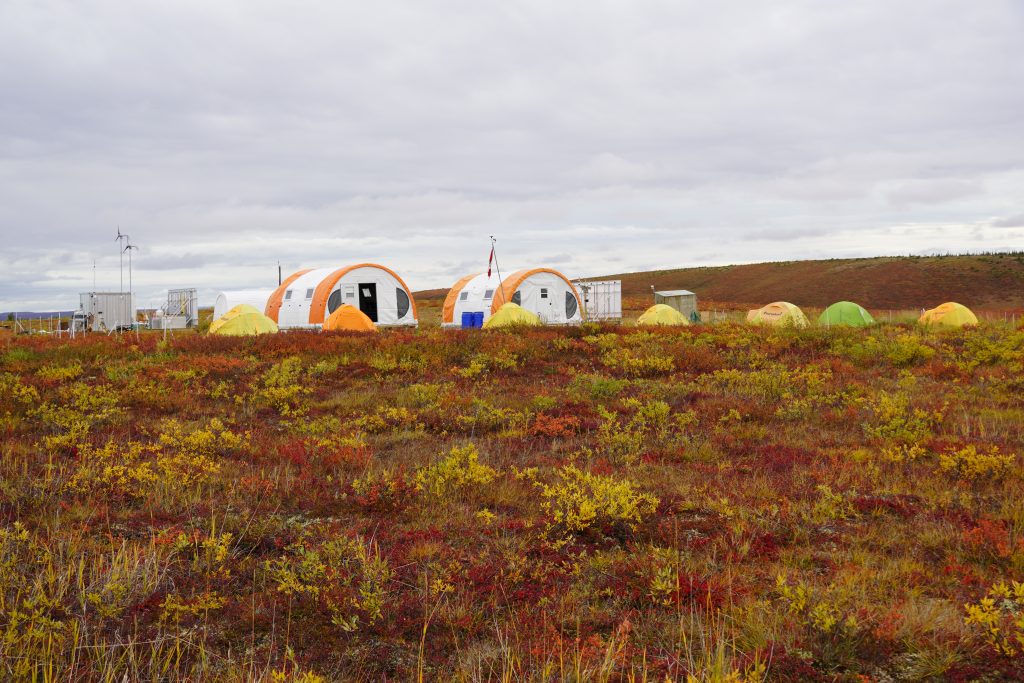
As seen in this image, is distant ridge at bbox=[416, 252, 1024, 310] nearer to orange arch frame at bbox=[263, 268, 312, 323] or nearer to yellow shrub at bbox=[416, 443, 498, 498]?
orange arch frame at bbox=[263, 268, 312, 323]

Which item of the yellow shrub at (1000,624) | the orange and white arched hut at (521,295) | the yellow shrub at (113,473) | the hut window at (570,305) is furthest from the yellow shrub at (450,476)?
the hut window at (570,305)

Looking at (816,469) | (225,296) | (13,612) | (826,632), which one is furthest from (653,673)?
(225,296)

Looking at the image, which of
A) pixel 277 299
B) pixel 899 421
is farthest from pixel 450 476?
pixel 277 299

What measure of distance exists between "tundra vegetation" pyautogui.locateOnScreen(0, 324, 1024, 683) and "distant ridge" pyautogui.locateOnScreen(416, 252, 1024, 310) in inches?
2476

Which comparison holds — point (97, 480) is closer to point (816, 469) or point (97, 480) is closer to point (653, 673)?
point (653, 673)

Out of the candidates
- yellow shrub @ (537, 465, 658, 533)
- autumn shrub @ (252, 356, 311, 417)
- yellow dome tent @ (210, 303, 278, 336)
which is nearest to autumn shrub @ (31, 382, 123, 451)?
autumn shrub @ (252, 356, 311, 417)

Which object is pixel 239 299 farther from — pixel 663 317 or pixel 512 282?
pixel 663 317

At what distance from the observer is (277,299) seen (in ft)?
110

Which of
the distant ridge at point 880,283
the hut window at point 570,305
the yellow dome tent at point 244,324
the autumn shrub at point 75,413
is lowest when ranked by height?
the autumn shrub at point 75,413

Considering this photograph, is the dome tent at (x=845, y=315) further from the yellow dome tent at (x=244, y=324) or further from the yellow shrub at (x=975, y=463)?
the yellow dome tent at (x=244, y=324)

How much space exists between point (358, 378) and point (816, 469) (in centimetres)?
880

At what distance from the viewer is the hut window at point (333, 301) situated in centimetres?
3060

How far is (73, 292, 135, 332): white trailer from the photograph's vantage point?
1362 inches

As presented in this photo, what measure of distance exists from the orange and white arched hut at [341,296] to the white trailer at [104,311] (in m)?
7.72
